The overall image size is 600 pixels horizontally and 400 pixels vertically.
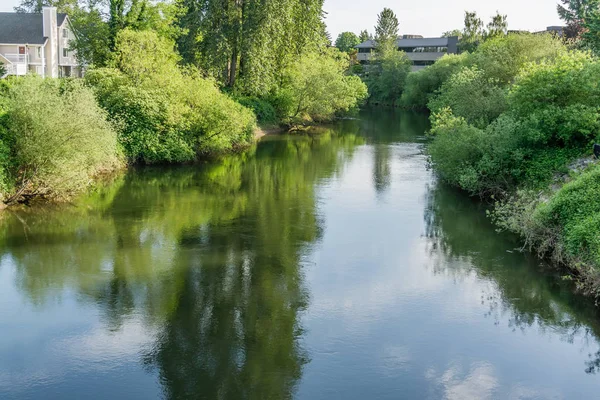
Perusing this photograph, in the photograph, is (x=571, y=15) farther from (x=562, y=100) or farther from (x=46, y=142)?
(x=46, y=142)

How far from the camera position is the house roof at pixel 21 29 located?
5894 centimetres

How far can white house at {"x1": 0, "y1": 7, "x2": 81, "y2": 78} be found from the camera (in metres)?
58.1

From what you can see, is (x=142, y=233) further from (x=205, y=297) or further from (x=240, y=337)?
(x=240, y=337)

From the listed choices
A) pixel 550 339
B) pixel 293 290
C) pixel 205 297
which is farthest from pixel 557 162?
pixel 205 297

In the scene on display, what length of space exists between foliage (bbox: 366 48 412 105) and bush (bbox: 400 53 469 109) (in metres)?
9.96

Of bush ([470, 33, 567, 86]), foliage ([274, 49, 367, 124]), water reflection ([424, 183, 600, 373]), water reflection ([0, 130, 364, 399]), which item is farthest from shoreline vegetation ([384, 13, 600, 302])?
foliage ([274, 49, 367, 124])

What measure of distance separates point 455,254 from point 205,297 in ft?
32.9

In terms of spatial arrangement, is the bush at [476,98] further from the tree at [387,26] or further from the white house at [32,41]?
the tree at [387,26]

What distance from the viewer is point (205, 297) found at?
18141mm

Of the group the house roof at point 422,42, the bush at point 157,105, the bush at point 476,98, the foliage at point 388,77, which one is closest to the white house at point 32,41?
the bush at point 157,105

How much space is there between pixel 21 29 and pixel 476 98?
148 ft

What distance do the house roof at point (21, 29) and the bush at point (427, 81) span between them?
147 ft

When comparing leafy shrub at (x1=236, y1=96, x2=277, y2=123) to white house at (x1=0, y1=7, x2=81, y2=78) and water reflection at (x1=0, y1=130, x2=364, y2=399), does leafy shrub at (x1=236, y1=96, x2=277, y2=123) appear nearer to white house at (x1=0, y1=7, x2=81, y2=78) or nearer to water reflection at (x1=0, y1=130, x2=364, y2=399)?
white house at (x1=0, y1=7, x2=81, y2=78)

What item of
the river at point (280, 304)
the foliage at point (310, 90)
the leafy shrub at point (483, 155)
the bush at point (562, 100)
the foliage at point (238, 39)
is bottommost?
the river at point (280, 304)
